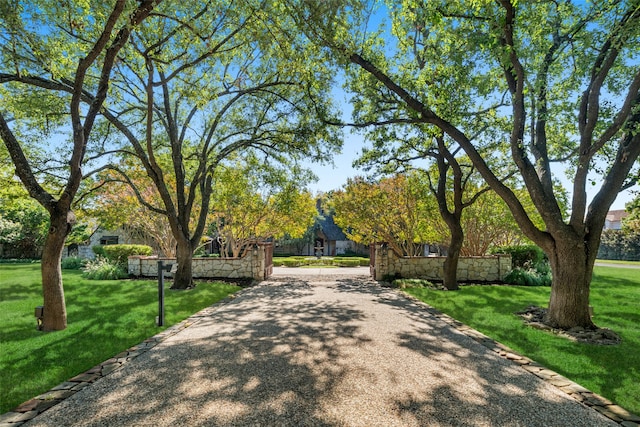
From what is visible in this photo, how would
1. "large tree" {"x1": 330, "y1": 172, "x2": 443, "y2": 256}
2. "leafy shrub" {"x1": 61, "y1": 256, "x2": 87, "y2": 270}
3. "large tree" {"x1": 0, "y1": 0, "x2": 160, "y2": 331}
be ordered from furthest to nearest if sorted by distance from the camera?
"leafy shrub" {"x1": 61, "y1": 256, "x2": 87, "y2": 270}, "large tree" {"x1": 330, "y1": 172, "x2": 443, "y2": 256}, "large tree" {"x1": 0, "y1": 0, "x2": 160, "y2": 331}

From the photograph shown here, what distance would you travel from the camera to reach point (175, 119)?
Answer: 11.4 metres

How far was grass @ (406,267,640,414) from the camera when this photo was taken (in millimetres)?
4070

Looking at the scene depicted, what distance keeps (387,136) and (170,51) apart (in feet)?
22.4

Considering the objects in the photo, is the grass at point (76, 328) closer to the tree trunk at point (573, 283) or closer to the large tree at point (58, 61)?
the large tree at point (58, 61)

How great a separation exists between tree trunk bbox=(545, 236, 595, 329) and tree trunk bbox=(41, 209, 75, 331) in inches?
366

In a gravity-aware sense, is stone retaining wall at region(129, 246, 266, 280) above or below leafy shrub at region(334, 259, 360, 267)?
above

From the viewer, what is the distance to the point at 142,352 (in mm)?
5023

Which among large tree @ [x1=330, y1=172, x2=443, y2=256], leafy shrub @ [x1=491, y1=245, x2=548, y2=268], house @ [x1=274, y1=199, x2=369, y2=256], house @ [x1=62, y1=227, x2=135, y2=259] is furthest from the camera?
house @ [x1=274, y1=199, x2=369, y2=256]

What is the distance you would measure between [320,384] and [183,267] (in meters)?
8.89

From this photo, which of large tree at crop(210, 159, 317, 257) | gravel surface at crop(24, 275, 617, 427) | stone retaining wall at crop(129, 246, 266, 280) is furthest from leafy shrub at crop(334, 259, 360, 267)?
gravel surface at crop(24, 275, 617, 427)

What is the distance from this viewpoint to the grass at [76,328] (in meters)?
4.02

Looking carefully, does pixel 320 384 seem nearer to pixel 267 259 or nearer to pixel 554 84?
pixel 554 84

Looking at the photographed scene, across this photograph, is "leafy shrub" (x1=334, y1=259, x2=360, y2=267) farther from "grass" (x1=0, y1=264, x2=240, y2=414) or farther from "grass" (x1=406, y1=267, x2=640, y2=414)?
"grass" (x1=0, y1=264, x2=240, y2=414)

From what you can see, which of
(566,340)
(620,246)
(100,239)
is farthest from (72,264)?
(620,246)
